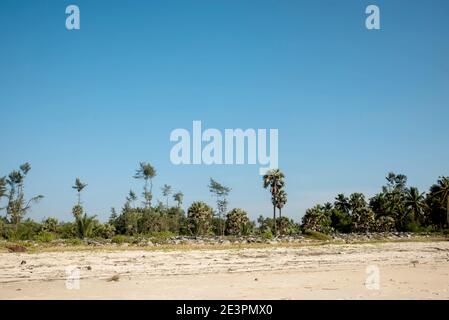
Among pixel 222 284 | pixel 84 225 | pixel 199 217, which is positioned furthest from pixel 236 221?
pixel 222 284

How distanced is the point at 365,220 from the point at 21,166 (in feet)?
209

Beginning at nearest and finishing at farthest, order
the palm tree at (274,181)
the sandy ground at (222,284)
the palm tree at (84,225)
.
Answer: the sandy ground at (222,284)
the palm tree at (84,225)
the palm tree at (274,181)

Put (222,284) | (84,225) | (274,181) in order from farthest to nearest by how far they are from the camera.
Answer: (274,181), (84,225), (222,284)

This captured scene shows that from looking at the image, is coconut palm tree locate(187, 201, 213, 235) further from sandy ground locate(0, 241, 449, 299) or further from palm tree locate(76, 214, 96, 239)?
sandy ground locate(0, 241, 449, 299)

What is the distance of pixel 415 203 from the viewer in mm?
84312

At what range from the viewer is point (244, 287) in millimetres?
11219

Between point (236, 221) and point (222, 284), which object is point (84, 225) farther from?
point (222, 284)

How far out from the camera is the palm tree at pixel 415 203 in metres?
84.1

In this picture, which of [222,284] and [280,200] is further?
[280,200]

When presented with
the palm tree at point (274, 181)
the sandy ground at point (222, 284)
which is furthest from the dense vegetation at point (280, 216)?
the sandy ground at point (222, 284)

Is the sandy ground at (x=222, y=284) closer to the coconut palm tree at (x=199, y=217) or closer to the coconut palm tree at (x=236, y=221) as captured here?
the coconut palm tree at (x=199, y=217)
